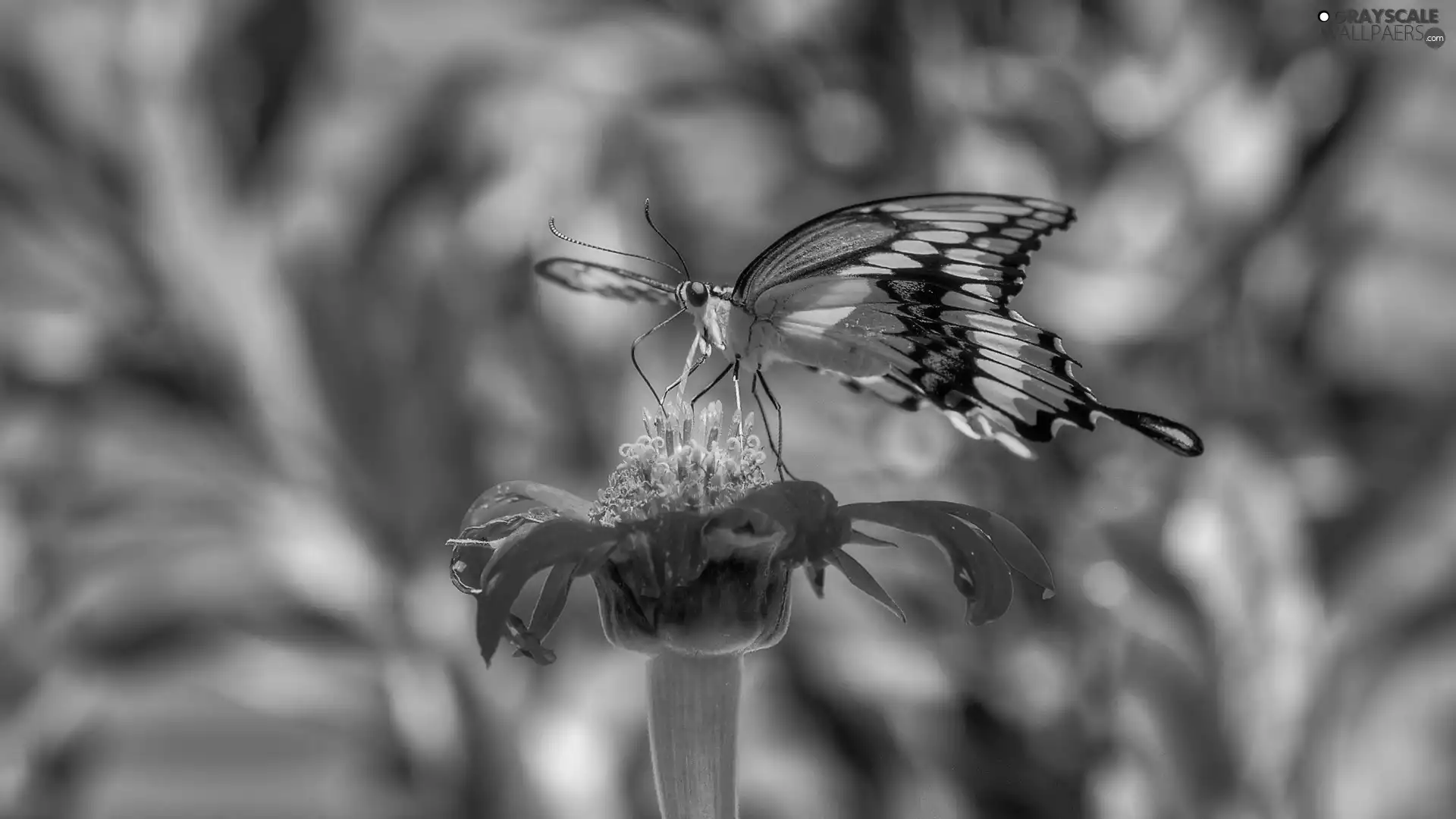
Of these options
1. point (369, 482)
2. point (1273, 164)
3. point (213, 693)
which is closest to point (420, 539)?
point (369, 482)

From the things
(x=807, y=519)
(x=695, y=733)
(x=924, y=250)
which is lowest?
(x=695, y=733)

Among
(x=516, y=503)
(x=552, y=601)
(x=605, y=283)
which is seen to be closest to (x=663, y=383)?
(x=605, y=283)

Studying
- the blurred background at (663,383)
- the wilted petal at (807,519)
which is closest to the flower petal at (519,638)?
the wilted petal at (807,519)

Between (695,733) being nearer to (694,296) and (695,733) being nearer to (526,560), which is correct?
(526,560)

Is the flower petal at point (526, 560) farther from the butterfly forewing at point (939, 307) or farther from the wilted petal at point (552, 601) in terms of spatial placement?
the butterfly forewing at point (939, 307)

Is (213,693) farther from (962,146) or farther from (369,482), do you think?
(962,146)

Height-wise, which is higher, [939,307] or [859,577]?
[939,307]

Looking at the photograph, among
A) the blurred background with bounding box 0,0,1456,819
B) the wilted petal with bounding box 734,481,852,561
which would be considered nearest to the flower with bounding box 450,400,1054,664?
the wilted petal with bounding box 734,481,852,561
